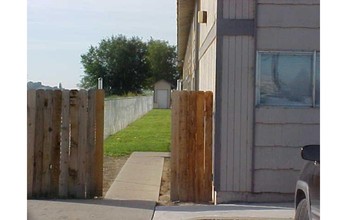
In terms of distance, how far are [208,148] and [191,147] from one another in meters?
0.27

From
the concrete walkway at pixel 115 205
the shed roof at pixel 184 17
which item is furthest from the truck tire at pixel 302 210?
the shed roof at pixel 184 17

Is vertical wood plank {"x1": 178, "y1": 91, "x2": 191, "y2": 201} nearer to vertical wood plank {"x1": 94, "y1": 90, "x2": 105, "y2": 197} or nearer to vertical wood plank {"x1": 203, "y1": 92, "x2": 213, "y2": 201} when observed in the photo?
vertical wood plank {"x1": 203, "y1": 92, "x2": 213, "y2": 201}

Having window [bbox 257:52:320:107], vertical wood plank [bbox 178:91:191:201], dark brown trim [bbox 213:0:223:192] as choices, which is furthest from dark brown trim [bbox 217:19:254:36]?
vertical wood plank [bbox 178:91:191:201]

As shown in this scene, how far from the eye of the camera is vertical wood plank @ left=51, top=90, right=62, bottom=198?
28.8 feet

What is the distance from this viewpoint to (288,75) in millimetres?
8523

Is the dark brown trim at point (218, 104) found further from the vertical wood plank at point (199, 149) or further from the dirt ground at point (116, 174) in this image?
the dirt ground at point (116, 174)

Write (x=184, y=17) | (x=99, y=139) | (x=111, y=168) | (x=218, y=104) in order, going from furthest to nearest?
(x=184, y=17)
(x=111, y=168)
(x=99, y=139)
(x=218, y=104)

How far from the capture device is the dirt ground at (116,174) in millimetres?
9141

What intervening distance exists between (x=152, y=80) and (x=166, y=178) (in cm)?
6331

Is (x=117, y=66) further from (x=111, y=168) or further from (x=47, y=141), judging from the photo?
(x=47, y=141)

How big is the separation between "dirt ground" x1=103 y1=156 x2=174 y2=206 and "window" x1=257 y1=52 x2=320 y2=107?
2.19 metres

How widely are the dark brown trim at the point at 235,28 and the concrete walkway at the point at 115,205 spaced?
281cm

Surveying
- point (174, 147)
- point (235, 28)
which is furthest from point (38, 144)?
point (235, 28)
